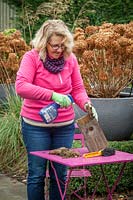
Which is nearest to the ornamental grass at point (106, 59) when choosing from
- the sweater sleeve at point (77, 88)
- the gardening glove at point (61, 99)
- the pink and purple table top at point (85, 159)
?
the sweater sleeve at point (77, 88)

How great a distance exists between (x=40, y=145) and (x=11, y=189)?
2003 millimetres

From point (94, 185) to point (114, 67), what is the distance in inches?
66.8

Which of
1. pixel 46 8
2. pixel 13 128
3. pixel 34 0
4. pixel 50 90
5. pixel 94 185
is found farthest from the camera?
pixel 34 0

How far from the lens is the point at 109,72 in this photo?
7.34 metres

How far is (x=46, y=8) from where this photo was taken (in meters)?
9.60

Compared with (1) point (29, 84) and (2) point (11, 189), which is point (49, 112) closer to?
(1) point (29, 84)

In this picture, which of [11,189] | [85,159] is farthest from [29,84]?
[11,189]

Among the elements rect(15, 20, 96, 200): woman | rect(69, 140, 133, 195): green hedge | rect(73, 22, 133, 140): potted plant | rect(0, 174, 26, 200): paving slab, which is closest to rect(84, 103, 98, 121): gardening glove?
rect(15, 20, 96, 200): woman

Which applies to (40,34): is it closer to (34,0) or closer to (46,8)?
(46,8)

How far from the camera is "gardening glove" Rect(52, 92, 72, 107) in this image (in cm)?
461

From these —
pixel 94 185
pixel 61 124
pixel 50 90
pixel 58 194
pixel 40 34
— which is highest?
pixel 40 34

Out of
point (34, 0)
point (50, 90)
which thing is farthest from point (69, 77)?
point (34, 0)

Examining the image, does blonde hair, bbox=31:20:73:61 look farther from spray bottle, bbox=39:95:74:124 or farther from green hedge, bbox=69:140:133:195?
green hedge, bbox=69:140:133:195

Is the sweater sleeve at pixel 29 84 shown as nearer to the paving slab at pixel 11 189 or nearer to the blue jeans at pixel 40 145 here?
the blue jeans at pixel 40 145
